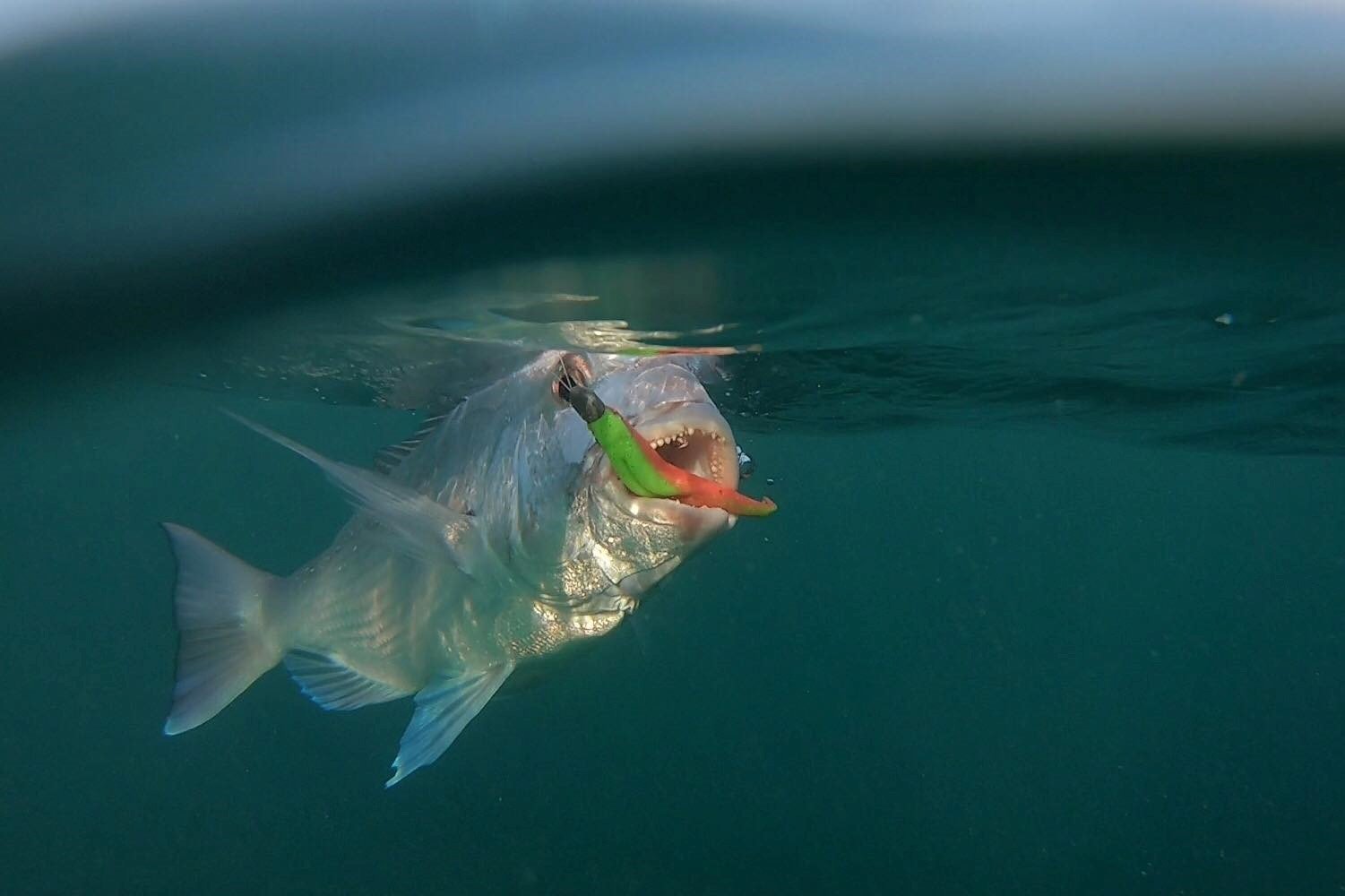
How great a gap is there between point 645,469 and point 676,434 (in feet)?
0.96

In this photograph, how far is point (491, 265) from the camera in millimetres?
5379

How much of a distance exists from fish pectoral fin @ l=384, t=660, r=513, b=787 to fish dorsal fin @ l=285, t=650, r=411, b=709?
1.79ft

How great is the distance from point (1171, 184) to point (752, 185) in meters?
2.20

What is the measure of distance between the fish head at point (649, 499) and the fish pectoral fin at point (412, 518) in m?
0.85

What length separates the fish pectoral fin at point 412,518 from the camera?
4.76 m

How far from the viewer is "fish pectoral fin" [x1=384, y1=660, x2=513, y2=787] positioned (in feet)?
17.6

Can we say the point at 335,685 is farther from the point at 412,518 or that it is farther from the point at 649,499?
the point at 649,499

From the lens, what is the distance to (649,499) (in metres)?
4.42

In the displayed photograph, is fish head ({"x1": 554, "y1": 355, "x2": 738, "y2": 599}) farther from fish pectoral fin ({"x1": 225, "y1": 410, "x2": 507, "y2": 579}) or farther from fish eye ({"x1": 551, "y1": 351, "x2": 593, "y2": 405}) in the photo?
fish pectoral fin ({"x1": 225, "y1": 410, "x2": 507, "y2": 579})

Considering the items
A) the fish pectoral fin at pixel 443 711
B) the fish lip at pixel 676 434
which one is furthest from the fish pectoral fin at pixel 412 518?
the fish lip at pixel 676 434

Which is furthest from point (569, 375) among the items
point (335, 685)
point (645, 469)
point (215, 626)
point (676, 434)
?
point (215, 626)

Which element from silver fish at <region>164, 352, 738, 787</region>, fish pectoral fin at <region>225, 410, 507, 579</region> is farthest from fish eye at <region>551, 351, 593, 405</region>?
fish pectoral fin at <region>225, 410, 507, 579</region>

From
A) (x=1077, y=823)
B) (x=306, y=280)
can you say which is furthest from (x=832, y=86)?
(x=1077, y=823)

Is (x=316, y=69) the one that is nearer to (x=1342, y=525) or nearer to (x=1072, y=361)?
(x=1072, y=361)
